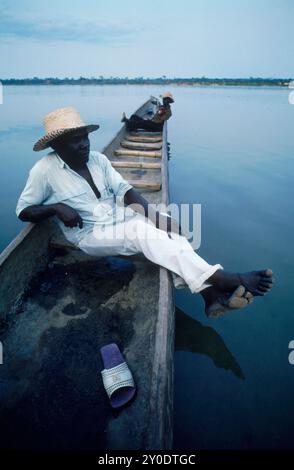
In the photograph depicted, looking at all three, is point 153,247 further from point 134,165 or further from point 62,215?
point 134,165

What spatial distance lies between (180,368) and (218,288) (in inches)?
43.8

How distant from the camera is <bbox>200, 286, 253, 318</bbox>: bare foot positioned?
210cm

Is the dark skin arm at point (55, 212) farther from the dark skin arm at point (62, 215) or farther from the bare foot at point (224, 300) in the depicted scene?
the bare foot at point (224, 300)

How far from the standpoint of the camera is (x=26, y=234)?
2586 millimetres

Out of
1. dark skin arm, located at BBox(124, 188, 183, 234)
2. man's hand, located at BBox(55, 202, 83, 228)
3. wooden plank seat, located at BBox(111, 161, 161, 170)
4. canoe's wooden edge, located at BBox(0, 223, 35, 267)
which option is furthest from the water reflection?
wooden plank seat, located at BBox(111, 161, 161, 170)

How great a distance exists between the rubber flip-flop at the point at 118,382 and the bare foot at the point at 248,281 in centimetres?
96

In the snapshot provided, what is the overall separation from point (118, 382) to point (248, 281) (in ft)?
3.96

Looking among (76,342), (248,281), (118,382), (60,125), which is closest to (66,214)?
(60,125)

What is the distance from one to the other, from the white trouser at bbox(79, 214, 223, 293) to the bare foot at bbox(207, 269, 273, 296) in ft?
0.27

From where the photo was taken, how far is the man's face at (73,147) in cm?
251

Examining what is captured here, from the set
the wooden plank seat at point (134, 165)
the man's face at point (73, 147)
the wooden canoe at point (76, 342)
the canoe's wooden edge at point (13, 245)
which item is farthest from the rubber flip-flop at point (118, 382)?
the wooden plank seat at point (134, 165)

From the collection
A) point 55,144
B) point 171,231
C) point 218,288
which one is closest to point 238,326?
point 218,288

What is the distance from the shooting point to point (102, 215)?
2793 mm

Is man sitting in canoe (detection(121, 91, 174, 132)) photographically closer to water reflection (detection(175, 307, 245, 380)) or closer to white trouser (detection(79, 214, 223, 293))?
white trouser (detection(79, 214, 223, 293))
